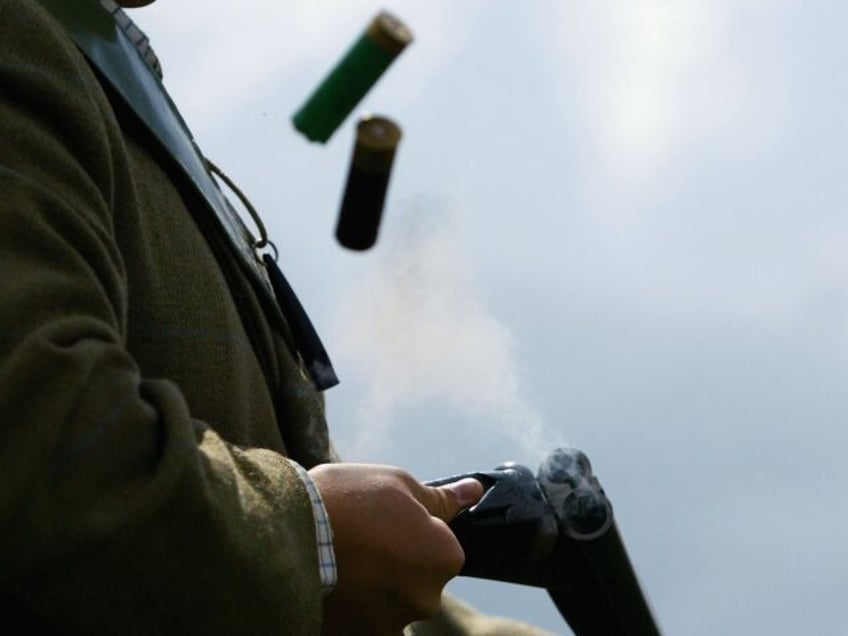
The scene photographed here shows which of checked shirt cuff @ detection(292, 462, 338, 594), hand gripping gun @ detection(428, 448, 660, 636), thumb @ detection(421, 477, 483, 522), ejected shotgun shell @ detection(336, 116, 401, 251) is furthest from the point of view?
hand gripping gun @ detection(428, 448, 660, 636)

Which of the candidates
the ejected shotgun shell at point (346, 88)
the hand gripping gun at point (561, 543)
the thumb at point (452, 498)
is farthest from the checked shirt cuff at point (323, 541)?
the ejected shotgun shell at point (346, 88)

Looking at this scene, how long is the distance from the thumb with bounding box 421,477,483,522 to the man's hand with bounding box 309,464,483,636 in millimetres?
173

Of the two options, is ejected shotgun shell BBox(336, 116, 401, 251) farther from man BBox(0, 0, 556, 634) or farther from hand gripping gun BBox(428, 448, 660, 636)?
hand gripping gun BBox(428, 448, 660, 636)

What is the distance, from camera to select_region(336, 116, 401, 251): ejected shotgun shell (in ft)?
12.2

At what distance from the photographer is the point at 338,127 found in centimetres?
378

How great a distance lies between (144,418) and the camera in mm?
2939

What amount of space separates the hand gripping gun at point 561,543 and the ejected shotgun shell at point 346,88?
730mm

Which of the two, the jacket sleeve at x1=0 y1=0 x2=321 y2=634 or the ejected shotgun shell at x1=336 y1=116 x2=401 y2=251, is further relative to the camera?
the ejected shotgun shell at x1=336 y1=116 x2=401 y2=251

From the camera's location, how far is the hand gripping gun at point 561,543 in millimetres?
3959

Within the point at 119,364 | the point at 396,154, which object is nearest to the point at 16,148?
the point at 119,364

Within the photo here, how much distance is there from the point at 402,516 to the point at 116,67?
1079 mm

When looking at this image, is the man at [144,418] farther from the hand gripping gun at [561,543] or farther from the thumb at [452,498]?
the hand gripping gun at [561,543]

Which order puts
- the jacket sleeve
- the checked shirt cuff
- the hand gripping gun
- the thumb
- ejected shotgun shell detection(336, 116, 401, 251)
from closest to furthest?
the jacket sleeve → the checked shirt cuff → the thumb → ejected shotgun shell detection(336, 116, 401, 251) → the hand gripping gun

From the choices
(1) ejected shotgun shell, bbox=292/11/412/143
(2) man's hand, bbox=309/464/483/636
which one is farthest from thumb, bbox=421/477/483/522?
(1) ejected shotgun shell, bbox=292/11/412/143
